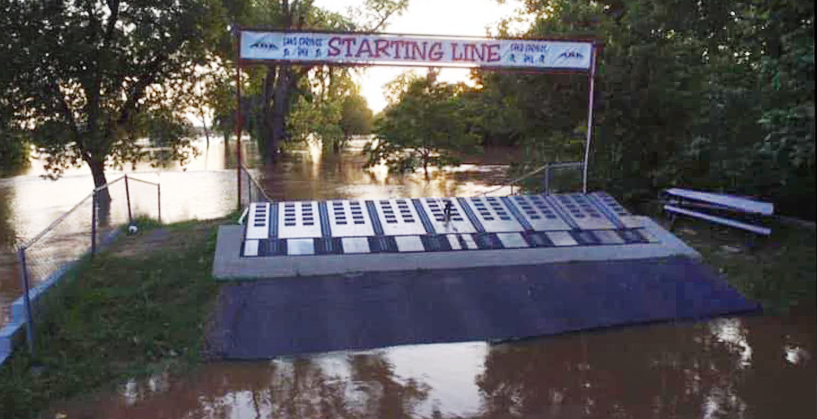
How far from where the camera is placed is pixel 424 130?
2741 cm

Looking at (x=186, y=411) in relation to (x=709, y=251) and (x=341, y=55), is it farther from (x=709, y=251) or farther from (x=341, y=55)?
(x=709, y=251)

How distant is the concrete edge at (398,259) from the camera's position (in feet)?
26.7

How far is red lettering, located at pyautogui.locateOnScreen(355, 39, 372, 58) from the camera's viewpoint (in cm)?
1033

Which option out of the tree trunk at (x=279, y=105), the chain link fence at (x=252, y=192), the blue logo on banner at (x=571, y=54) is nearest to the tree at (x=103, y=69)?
the chain link fence at (x=252, y=192)

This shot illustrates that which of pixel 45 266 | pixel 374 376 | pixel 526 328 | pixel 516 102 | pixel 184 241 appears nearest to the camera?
pixel 374 376

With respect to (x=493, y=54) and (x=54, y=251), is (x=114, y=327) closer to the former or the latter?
(x=54, y=251)

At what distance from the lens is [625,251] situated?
8852mm

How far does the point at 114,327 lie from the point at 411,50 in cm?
595

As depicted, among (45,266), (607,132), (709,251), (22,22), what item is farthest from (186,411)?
(22,22)

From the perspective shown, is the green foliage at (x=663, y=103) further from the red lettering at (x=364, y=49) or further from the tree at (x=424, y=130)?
the tree at (x=424, y=130)

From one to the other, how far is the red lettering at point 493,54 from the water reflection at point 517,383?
525 centimetres

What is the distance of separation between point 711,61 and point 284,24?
25.7 meters

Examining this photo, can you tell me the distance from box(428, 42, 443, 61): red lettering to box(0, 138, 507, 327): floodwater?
5980mm

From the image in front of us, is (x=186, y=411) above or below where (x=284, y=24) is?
below
